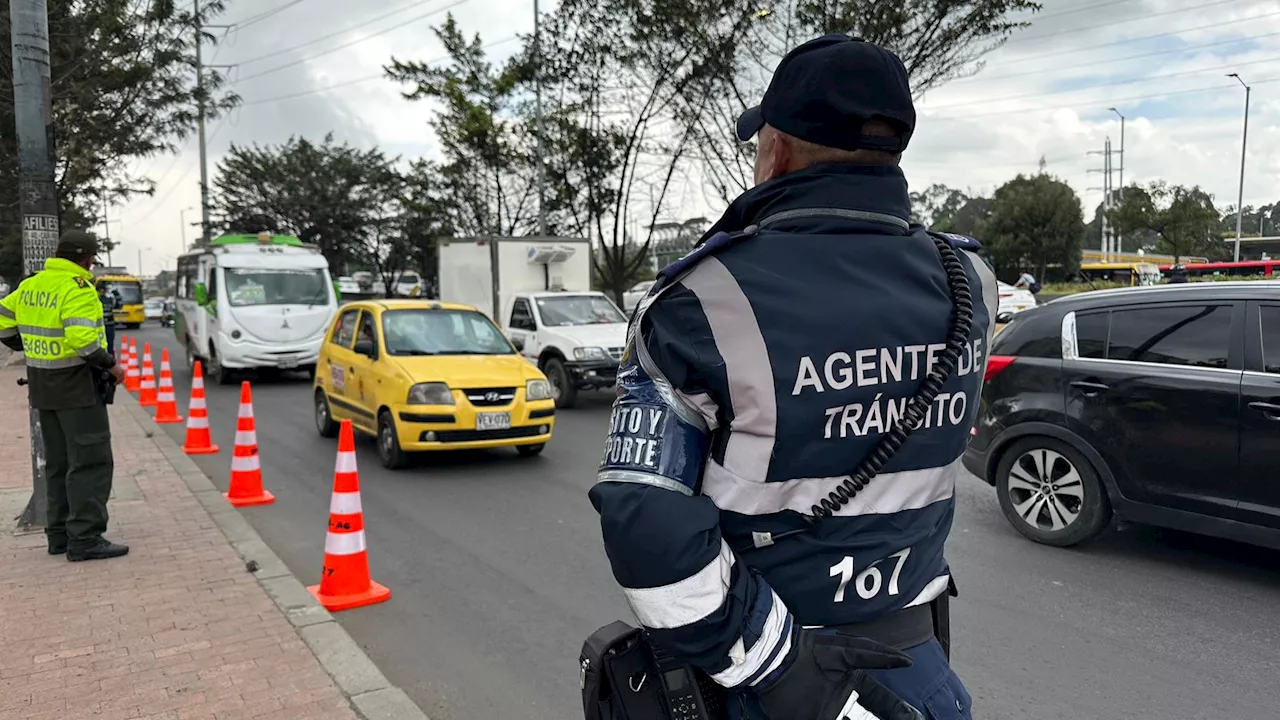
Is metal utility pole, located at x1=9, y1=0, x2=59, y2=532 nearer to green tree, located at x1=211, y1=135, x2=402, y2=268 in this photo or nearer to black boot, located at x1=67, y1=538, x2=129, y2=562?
black boot, located at x1=67, y1=538, x2=129, y2=562

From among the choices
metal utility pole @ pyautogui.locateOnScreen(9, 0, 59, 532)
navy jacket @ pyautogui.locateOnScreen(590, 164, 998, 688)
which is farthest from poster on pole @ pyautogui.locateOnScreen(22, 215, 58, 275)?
navy jacket @ pyautogui.locateOnScreen(590, 164, 998, 688)

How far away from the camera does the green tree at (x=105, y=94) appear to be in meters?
13.8

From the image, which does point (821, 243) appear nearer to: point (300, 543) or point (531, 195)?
point (300, 543)

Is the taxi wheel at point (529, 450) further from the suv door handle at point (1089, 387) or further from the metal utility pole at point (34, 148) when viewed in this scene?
the suv door handle at point (1089, 387)

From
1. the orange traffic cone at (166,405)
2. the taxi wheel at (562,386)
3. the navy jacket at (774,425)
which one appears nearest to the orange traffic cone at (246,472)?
the orange traffic cone at (166,405)

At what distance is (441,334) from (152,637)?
552cm

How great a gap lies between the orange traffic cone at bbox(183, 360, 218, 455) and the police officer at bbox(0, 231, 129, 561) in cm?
415

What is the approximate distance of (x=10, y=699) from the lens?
11.9 feet

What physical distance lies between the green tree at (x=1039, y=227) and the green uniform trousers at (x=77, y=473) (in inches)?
1819

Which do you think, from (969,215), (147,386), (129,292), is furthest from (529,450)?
(969,215)

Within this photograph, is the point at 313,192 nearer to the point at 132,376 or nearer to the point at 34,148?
the point at 132,376

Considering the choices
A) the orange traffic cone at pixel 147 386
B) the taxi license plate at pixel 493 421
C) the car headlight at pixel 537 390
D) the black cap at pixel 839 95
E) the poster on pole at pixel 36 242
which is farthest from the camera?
the orange traffic cone at pixel 147 386

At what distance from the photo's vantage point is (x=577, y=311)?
44.8 ft

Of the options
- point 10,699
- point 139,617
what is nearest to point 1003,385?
point 139,617
